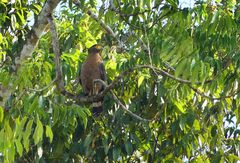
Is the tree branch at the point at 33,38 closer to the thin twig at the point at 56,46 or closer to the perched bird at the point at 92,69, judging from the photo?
the thin twig at the point at 56,46

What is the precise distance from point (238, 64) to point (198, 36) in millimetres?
380

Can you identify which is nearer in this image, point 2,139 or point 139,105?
point 2,139

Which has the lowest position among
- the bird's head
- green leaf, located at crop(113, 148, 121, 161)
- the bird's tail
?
green leaf, located at crop(113, 148, 121, 161)

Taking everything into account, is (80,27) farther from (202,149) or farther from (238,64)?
(238,64)

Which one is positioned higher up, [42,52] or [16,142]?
[42,52]

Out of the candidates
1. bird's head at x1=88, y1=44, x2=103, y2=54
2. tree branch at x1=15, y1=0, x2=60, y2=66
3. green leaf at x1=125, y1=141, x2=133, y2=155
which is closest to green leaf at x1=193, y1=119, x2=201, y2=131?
green leaf at x1=125, y1=141, x2=133, y2=155

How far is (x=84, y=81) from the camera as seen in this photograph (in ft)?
18.3

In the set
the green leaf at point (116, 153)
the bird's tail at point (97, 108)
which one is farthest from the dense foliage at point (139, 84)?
the bird's tail at point (97, 108)

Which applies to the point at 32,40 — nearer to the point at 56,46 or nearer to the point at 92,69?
the point at 56,46

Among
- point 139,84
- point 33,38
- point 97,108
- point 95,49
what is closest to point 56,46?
point 33,38

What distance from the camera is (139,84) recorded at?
452 cm

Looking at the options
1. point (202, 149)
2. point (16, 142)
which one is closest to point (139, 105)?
point (202, 149)

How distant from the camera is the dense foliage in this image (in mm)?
3707

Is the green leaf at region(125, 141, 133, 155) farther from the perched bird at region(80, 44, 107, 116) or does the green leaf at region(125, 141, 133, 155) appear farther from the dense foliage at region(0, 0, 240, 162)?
the perched bird at region(80, 44, 107, 116)
